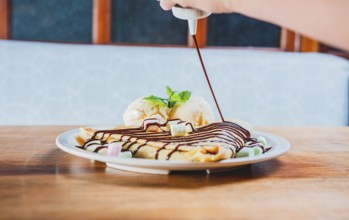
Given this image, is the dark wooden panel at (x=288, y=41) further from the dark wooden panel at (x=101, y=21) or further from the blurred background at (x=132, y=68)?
the dark wooden panel at (x=101, y=21)

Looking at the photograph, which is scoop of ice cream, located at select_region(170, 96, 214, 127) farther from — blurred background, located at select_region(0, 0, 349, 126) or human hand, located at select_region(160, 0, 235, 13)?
blurred background, located at select_region(0, 0, 349, 126)

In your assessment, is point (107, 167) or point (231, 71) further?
point (231, 71)

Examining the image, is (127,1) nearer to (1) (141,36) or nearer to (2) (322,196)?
(1) (141,36)

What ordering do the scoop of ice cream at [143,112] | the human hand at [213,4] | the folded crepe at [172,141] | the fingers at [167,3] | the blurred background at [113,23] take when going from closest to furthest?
Answer: the human hand at [213,4], the folded crepe at [172,141], the fingers at [167,3], the scoop of ice cream at [143,112], the blurred background at [113,23]

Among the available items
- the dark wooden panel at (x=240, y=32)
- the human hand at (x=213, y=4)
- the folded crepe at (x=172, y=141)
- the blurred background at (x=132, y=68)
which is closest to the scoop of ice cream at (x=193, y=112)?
the folded crepe at (x=172, y=141)

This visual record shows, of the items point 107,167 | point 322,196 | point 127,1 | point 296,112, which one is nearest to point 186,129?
point 107,167

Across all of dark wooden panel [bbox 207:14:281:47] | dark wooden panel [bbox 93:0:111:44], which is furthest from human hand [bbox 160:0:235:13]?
dark wooden panel [bbox 207:14:281:47]
